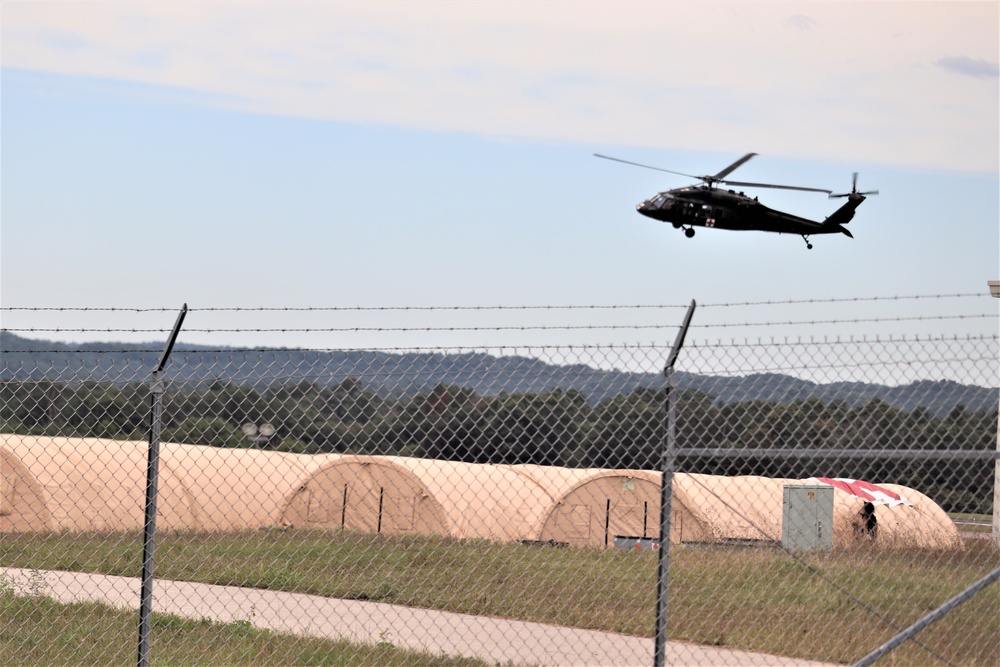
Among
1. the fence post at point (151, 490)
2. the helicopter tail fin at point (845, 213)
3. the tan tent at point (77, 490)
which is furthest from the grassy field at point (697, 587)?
the helicopter tail fin at point (845, 213)

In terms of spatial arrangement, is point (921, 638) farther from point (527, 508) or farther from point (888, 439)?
point (527, 508)

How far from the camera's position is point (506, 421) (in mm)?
7676

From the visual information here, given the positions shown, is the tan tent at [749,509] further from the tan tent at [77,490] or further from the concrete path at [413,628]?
the tan tent at [77,490]

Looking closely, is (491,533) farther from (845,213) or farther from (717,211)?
(845,213)

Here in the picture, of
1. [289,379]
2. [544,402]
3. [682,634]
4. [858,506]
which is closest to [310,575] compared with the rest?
→ [682,634]

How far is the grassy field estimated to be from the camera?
8.66m

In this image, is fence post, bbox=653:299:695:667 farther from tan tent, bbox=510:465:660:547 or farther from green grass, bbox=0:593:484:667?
tan tent, bbox=510:465:660:547

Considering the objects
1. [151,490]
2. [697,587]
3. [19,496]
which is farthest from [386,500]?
[151,490]

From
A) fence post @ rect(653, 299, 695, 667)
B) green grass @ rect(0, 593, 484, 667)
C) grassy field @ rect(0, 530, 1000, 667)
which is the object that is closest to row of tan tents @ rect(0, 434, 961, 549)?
grassy field @ rect(0, 530, 1000, 667)

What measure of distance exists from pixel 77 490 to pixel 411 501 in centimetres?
624

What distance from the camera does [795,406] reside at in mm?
8031

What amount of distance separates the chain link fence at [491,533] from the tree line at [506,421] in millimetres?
24

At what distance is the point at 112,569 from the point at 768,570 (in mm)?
9328

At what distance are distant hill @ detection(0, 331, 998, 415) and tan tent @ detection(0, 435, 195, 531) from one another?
1412cm
